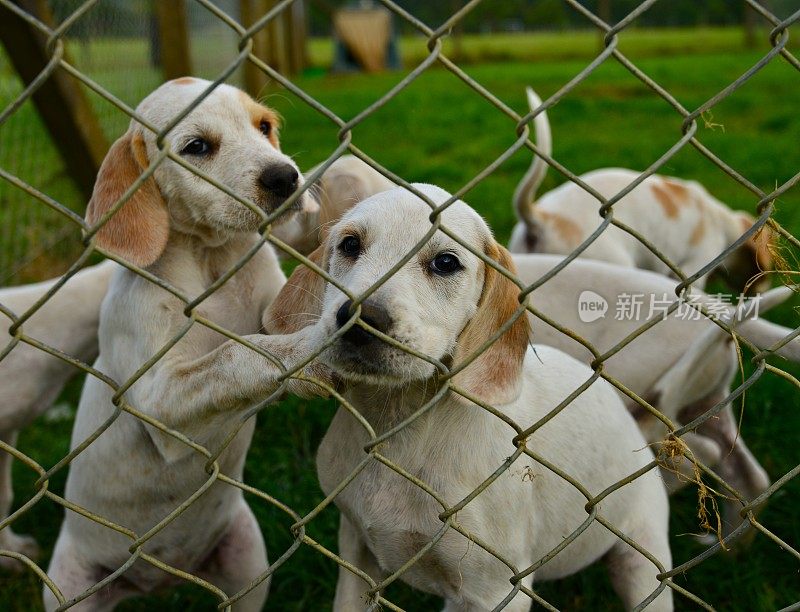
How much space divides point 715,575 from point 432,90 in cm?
1129

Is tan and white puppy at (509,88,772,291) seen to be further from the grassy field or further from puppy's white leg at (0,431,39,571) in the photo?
puppy's white leg at (0,431,39,571)

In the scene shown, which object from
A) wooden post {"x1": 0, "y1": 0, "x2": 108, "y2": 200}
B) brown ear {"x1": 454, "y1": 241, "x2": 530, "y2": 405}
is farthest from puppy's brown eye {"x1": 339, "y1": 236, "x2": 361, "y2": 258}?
wooden post {"x1": 0, "y1": 0, "x2": 108, "y2": 200}

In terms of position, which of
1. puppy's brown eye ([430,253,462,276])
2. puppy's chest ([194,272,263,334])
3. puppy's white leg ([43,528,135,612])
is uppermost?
A: puppy's brown eye ([430,253,462,276])

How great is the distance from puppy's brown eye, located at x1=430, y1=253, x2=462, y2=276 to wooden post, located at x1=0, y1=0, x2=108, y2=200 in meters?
2.96

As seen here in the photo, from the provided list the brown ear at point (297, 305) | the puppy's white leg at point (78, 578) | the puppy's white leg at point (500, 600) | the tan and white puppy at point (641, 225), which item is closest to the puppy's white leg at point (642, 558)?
the puppy's white leg at point (500, 600)

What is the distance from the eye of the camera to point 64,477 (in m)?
3.51

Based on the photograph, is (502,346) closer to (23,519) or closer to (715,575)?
(715,575)

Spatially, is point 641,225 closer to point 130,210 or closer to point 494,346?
point 494,346

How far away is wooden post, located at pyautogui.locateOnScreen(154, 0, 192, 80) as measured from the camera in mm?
7598

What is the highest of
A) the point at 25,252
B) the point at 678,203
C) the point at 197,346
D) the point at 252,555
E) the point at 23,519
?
the point at 197,346

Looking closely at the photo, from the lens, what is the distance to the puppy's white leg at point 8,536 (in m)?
3.07

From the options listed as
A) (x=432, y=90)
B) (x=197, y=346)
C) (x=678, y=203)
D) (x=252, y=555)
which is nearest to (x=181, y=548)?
(x=252, y=555)

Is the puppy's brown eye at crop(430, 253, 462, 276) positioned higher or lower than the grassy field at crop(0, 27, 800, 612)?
higher

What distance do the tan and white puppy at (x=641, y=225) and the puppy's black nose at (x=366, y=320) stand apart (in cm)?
261
